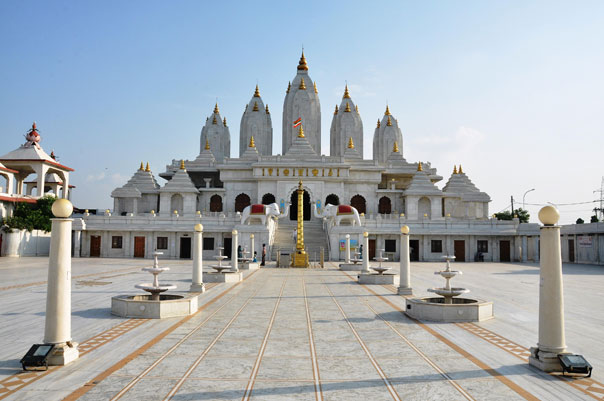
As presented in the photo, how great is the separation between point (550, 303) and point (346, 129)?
59493mm

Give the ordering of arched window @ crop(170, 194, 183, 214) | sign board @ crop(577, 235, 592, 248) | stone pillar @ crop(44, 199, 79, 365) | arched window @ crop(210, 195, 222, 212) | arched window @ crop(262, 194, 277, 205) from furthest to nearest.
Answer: arched window @ crop(210, 195, 222, 212)
arched window @ crop(170, 194, 183, 214)
arched window @ crop(262, 194, 277, 205)
sign board @ crop(577, 235, 592, 248)
stone pillar @ crop(44, 199, 79, 365)

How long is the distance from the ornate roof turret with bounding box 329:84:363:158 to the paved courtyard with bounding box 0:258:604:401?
52075 millimetres

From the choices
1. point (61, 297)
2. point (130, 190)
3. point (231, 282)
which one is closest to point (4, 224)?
point (130, 190)

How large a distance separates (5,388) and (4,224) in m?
38.7

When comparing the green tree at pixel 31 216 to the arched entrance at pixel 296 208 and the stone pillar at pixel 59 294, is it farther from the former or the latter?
the stone pillar at pixel 59 294

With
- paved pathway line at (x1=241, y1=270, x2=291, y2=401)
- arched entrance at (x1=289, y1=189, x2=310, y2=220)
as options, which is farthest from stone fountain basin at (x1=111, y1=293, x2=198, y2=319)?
arched entrance at (x1=289, y1=189, x2=310, y2=220)

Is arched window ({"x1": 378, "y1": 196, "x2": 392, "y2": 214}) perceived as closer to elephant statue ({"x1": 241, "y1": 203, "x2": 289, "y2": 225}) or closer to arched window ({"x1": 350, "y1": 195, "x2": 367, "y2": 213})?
arched window ({"x1": 350, "y1": 195, "x2": 367, "y2": 213})

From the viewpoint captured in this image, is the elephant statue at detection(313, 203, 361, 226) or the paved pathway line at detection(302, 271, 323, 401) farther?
the elephant statue at detection(313, 203, 361, 226)

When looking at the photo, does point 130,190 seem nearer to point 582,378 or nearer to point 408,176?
point 408,176

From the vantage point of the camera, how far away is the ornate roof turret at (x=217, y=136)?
226ft

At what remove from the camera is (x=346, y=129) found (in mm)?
65875

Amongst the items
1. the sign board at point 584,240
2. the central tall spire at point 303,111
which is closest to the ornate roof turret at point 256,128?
the central tall spire at point 303,111

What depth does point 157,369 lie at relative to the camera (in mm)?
Result: 7152

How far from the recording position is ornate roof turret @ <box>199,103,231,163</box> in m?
68.9
